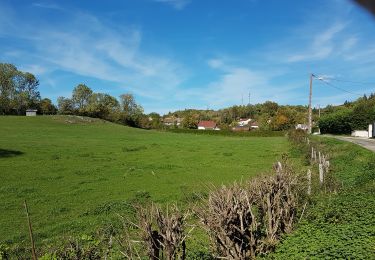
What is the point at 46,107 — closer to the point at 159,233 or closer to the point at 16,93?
the point at 16,93

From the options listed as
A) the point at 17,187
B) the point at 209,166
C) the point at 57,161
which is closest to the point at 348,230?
the point at 17,187

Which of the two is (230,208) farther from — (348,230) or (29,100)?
(29,100)

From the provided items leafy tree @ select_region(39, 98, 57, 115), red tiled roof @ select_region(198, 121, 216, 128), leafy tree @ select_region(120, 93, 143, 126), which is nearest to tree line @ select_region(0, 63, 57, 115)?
leafy tree @ select_region(39, 98, 57, 115)

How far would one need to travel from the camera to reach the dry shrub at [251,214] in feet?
28.2

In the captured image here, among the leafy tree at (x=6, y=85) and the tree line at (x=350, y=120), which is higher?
the leafy tree at (x=6, y=85)

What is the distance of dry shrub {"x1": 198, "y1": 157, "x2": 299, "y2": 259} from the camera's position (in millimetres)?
8609

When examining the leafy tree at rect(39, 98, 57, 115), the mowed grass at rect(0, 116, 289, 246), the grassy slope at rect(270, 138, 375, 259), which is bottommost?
the mowed grass at rect(0, 116, 289, 246)

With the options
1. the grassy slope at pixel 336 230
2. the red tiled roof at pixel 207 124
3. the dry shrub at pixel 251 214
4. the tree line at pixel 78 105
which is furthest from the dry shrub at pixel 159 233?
the red tiled roof at pixel 207 124

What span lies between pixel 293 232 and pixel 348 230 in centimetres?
160

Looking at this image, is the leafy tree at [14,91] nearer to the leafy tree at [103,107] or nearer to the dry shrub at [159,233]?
the leafy tree at [103,107]

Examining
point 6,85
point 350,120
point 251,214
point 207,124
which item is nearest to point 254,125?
point 207,124

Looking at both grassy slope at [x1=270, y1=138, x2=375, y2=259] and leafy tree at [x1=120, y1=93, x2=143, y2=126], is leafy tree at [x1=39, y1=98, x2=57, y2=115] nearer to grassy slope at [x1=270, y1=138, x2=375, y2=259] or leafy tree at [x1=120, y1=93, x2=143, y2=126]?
leafy tree at [x1=120, y1=93, x2=143, y2=126]

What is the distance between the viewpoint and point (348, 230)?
11.0m

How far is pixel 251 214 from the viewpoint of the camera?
29.5 feet
